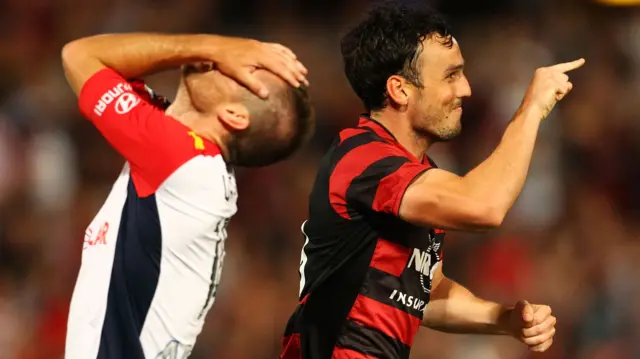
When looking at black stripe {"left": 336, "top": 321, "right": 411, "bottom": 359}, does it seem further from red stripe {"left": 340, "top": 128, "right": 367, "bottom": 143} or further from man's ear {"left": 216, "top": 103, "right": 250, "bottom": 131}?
man's ear {"left": 216, "top": 103, "right": 250, "bottom": 131}

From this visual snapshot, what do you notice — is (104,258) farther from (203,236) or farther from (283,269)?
(283,269)

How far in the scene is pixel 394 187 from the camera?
2.69m

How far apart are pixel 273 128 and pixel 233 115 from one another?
13cm

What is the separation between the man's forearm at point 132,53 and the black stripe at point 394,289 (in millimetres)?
810

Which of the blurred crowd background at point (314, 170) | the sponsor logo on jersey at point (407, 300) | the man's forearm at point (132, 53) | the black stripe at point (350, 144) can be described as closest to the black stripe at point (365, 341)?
the sponsor logo on jersey at point (407, 300)

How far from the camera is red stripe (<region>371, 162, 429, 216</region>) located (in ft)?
8.77

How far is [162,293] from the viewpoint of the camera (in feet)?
8.35

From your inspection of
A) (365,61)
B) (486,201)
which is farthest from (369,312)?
(365,61)

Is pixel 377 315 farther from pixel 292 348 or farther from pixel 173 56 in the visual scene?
pixel 173 56

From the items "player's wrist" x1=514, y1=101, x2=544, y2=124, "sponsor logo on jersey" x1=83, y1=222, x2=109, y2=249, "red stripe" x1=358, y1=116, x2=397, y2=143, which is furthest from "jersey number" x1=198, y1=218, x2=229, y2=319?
"player's wrist" x1=514, y1=101, x2=544, y2=124

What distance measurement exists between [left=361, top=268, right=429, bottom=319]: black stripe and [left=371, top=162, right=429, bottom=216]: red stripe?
265mm

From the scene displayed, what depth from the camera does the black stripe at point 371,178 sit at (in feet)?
9.00

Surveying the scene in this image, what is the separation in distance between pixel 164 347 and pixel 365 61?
1.09 meters

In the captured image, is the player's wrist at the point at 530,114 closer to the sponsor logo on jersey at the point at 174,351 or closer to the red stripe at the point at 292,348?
the red stripe at the point at 292,348
